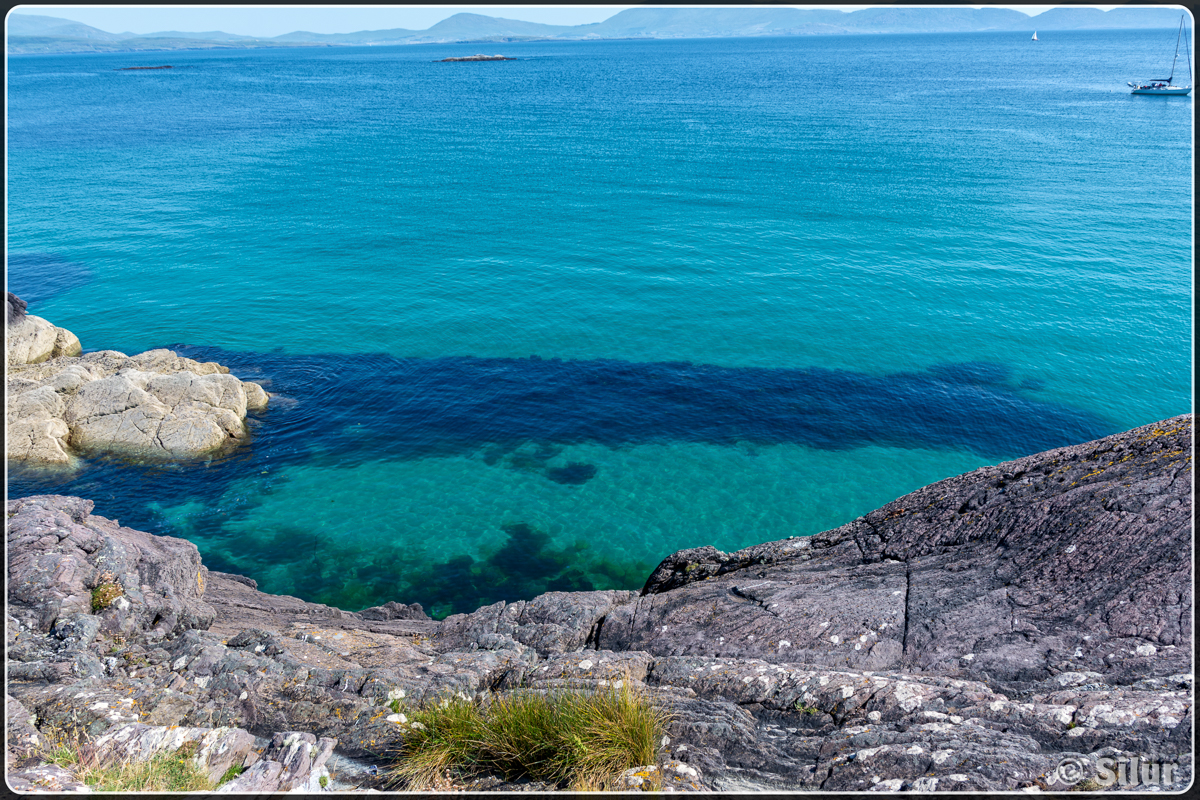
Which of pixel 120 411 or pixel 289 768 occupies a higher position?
pixel 289 768

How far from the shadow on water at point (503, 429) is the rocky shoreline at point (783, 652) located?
1190 centimetres

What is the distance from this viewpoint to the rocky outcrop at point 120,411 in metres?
36.6

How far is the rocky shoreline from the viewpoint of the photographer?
9.60 meters

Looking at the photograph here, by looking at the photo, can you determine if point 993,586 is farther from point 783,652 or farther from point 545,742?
point 545,742

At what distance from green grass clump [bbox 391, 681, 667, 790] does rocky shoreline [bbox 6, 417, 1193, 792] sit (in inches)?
17.6

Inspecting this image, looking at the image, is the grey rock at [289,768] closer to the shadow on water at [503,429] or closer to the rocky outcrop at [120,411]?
the shadow on water at [503,429]

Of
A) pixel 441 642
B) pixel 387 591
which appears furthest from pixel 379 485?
pixel 441 642

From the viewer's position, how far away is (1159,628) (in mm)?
11562

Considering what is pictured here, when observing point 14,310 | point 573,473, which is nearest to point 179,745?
point 573,473

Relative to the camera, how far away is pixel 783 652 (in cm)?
1360

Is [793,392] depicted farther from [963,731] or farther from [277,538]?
[963,731]

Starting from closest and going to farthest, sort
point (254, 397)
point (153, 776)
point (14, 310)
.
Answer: point (153, 776), point (254, 397), point (14, 310)

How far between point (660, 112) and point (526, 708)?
490 feet

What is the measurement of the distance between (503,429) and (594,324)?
15.9 meters
